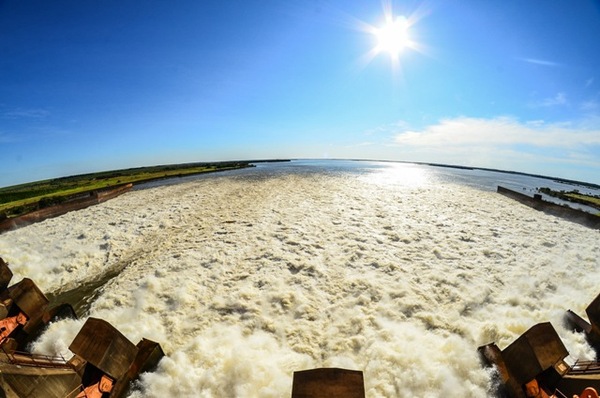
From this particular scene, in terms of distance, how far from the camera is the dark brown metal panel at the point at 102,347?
4.69 meters

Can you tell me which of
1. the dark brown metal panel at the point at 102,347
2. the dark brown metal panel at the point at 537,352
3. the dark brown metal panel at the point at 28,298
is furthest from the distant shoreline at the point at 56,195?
the dark brown metal panel at the point at 537,352

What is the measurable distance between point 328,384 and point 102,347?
446 cm

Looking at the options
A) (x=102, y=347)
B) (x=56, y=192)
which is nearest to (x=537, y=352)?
(x=102, y=347)

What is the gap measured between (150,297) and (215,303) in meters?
2.38

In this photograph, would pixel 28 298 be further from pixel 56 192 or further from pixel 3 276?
pixel 56 192

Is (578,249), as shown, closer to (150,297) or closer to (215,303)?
(215,303)

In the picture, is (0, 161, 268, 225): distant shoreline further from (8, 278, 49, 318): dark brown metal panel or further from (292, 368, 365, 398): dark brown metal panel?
(292, 368, 365, 398): dark brown metal panel

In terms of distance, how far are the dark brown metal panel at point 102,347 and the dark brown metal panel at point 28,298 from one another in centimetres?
380

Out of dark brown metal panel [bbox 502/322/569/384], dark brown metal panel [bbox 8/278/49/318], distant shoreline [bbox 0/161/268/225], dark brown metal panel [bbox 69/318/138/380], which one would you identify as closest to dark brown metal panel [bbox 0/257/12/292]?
dark brown metal panel [bbox 8/278/49/318]

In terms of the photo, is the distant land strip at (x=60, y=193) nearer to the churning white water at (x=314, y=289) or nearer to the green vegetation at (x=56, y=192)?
the green vegetation at (x=56, y=192)

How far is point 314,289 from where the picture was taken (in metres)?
9.14

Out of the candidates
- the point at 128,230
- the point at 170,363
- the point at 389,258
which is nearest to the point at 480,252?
the point at 389,258

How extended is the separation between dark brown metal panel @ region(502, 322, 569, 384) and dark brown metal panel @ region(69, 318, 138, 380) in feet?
25.9

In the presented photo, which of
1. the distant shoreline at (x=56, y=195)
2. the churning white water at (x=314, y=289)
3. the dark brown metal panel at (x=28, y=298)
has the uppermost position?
the distant shoreline at (x=56, y=195)
